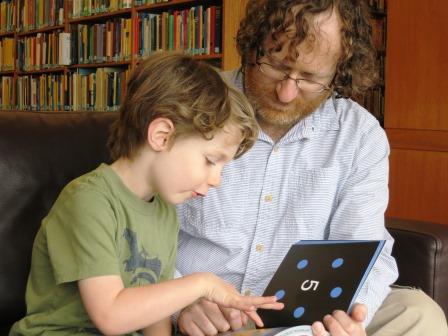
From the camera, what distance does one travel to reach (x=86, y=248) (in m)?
1.06

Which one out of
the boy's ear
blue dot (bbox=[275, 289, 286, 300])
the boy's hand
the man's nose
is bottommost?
blue dot (bbox=[275, 289, 286, 300])

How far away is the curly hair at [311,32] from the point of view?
1.49m

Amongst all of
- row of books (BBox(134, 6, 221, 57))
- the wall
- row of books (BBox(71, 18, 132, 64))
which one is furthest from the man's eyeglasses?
row of books (BBox(71, 18, 132, 64))

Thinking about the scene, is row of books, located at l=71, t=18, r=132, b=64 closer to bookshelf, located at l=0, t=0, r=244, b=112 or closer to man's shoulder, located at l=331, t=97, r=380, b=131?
bookshelf, located at l=0, t=0, r=244, b=112

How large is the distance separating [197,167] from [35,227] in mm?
506

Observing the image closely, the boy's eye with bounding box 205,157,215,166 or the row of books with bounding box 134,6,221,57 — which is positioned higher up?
the row of books with bounding box 134,6,221,57

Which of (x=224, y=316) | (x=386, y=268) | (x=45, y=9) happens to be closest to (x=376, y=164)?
(x=386, y=268)

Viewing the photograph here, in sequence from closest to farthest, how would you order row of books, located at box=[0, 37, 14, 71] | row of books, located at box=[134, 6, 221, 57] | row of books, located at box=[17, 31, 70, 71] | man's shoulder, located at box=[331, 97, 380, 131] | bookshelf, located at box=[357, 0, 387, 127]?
man's shoulder, located at box=[331, 97, 380, 131], row of books, located at box=[134, 6, 221, 57], bookshelf, located at box=[357, 0, 387, 127], row of books, located at box=[17, 31, 70, 71], row of books, located at box=[0, 37, 14, 71]

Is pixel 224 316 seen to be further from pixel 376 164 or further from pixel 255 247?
pixel 376 164

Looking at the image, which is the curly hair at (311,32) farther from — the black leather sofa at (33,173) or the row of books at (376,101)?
the row of books at (376,101)

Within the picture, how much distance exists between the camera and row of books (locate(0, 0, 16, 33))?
5.87 m

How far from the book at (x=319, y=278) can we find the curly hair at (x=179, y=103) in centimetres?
25

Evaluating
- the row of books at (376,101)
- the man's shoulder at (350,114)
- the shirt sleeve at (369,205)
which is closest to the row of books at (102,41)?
the row of books at (376,101)

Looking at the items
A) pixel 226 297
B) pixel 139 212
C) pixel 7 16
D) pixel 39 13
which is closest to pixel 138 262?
pixel 139 212
